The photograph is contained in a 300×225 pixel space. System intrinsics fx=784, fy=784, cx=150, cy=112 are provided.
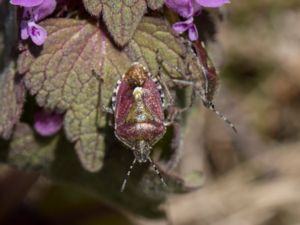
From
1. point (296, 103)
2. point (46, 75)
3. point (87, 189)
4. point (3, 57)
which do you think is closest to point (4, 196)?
point (87, 189)

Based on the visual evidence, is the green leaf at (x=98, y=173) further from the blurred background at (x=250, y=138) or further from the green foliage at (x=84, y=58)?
the blurred background at (x=250, y=138)

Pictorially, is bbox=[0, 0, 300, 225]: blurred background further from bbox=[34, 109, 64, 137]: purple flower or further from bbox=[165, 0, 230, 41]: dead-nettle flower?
bbox=[165, 0, 230, 41]: dead-nettle flower

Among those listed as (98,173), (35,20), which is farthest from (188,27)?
(98,173)

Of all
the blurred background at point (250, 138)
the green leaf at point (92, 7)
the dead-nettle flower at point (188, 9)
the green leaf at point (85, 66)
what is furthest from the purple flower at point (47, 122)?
the blurred background at point (250, 138)

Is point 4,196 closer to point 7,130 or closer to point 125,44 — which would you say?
point 7,130

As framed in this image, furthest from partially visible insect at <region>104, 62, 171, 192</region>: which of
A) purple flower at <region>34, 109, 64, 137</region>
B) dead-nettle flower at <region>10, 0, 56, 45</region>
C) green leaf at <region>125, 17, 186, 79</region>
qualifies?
purple flower at <region>34, 109, 64, 137</region>

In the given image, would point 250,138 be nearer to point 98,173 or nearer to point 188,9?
point 98,173

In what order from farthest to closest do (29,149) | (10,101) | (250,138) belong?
Result: 1. (250,138)
2. (29,149)
3. (10,101)
